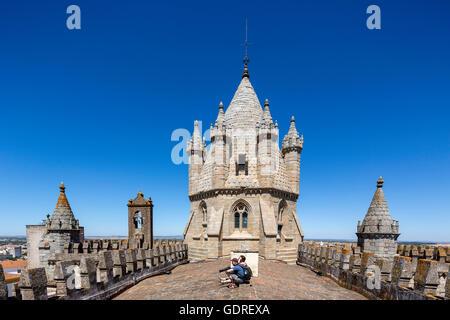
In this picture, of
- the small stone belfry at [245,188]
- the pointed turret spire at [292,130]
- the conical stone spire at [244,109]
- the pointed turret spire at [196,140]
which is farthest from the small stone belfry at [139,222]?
the pointed turret spire at [292,130]

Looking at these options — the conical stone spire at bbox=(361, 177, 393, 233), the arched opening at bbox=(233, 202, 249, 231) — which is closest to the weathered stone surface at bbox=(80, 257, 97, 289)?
the arched opening at bbox=(233, 202, 249, 231)

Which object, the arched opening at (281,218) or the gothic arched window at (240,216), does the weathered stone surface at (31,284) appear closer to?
the gothic arched window at (240,216)

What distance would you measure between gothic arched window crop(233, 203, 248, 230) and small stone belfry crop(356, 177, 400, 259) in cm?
949

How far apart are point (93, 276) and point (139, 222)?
13163mm

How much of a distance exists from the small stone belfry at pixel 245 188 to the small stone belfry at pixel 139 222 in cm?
432

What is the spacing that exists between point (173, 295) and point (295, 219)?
622 inches

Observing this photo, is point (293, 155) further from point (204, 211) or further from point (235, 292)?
point (235, 292)

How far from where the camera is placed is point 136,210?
21.4 m

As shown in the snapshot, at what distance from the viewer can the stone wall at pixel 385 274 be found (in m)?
7.44

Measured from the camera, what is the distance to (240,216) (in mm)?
20016

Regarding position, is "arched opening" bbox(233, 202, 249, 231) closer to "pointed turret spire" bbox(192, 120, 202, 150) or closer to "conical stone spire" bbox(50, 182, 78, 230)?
"pointed turret spire" bbox(192, 120, 202, 150)

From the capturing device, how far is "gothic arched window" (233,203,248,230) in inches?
785

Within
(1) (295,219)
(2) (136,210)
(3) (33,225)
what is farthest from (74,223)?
(1) (295,219)
